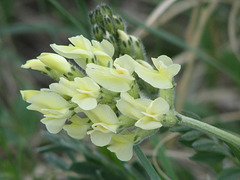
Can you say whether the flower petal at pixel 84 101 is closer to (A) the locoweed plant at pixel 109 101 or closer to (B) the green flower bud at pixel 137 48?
(A) the locoweed plant at pixel 109 101

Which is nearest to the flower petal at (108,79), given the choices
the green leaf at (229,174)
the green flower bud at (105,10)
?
the green flower bud at (105,10)

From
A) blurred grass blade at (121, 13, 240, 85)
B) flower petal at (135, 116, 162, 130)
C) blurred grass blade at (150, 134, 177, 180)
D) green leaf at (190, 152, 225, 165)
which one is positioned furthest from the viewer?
blurred grass blade at (121, 13, 240, 85)

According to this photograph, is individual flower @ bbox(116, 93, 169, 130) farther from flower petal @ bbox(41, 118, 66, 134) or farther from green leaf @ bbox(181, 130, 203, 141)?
green leaf @ bbox(181, 130, 203, 141)

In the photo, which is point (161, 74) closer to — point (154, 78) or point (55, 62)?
point (154, 78)

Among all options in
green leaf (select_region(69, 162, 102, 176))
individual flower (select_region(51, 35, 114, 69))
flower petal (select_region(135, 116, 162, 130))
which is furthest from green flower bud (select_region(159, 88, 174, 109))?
green leaf (select_region(69, 162, 102, 176))

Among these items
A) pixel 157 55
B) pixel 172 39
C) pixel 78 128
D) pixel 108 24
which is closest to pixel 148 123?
pixel 78 128

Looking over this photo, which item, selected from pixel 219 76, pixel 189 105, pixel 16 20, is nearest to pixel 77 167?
pixel 189 105

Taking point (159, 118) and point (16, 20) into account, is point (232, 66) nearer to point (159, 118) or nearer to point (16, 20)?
point (159, 118)
